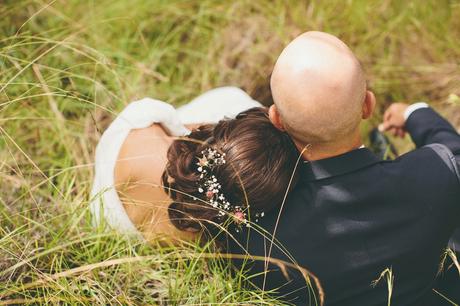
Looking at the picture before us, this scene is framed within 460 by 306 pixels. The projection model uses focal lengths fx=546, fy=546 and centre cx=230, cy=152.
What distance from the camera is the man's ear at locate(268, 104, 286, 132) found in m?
1.78

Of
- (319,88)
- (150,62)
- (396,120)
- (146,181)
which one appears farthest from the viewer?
(150,62)

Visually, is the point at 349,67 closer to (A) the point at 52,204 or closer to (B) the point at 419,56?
(A) the point at 52,204

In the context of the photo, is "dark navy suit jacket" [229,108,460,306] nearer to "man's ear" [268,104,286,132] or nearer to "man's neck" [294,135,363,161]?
"man's neck" [294,135,363,161]

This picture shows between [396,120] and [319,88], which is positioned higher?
[319,88]

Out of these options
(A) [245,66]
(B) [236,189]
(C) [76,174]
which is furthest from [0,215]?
(A) [245,66]

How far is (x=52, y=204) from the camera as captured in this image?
2182mm

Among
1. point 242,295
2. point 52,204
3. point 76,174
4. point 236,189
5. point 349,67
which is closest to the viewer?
point 349,67

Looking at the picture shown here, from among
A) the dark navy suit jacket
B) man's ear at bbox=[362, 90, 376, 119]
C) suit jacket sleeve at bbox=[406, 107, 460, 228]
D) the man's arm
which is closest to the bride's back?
the dark navy suit jacket

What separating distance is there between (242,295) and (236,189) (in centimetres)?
40

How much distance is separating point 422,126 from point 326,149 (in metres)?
0.85

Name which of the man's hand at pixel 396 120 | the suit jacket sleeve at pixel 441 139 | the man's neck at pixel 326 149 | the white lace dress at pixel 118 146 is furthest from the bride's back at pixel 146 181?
the man's hand at pixel 396 120

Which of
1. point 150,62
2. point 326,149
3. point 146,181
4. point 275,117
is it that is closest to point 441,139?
point 326,149

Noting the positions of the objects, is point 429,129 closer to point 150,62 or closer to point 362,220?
point 362,220

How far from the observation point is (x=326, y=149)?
1760 millimetres
